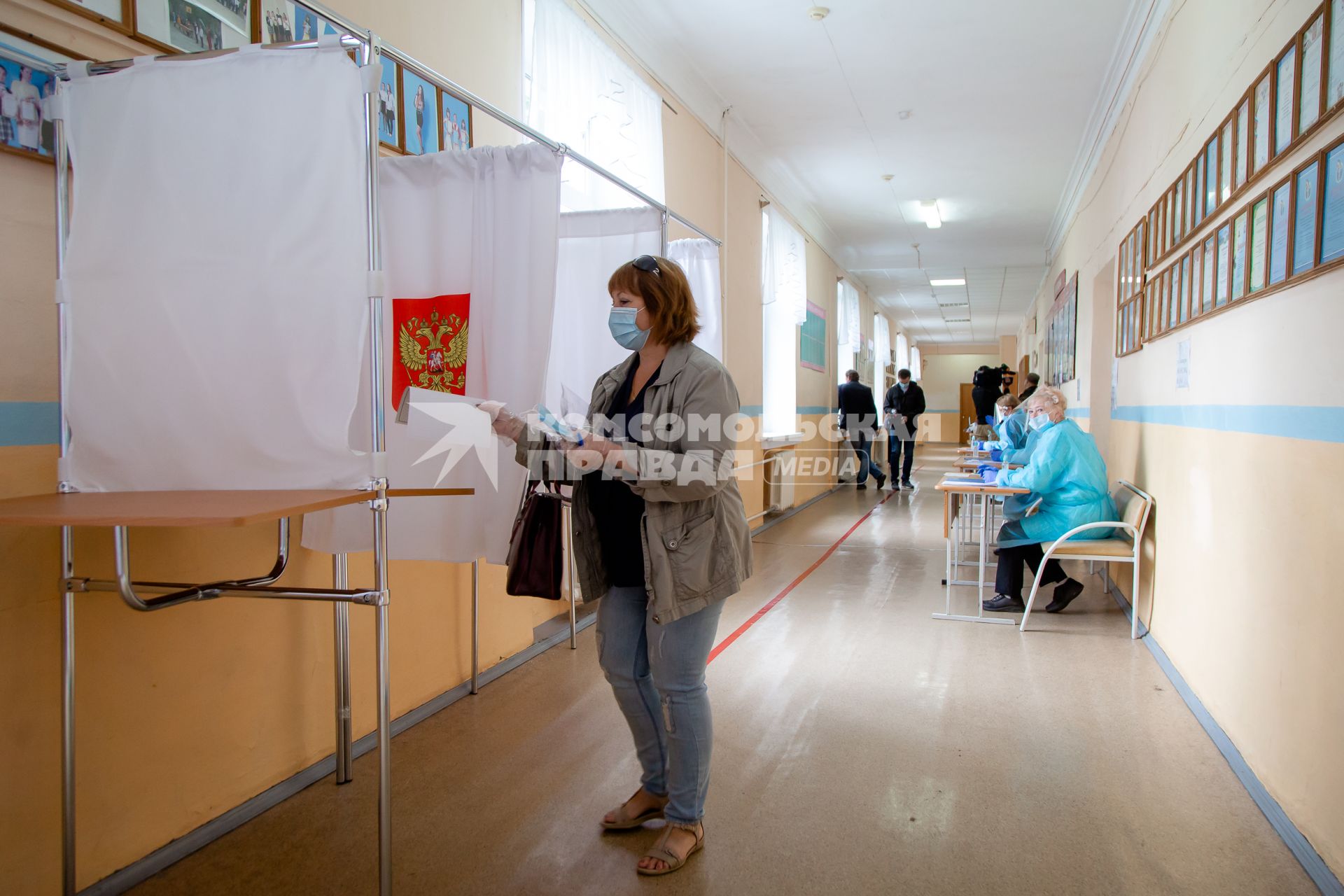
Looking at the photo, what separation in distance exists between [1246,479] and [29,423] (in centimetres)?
315

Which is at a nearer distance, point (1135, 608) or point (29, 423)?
point (29, 423)

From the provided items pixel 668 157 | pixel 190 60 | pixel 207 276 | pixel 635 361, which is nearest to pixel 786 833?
pixel 635 361

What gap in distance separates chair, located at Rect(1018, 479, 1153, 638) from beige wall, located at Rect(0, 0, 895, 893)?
2.73 metres

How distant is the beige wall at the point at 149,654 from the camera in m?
1.69

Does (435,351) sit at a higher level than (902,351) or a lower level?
lower

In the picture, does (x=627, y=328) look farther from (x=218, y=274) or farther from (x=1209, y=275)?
(x=1209, y=275)

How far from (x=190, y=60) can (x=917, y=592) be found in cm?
423

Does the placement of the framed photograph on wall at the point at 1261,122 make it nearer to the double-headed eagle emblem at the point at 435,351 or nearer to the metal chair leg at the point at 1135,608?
the metal chair leg at the point at 1135,608

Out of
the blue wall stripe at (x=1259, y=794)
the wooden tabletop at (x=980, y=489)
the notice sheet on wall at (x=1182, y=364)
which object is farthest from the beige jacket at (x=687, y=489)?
the wooden tabletop at (x=980, y=489)

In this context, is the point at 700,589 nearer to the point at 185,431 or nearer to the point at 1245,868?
the point at 185,431

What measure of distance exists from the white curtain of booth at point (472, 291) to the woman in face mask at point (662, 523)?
316 millimetres

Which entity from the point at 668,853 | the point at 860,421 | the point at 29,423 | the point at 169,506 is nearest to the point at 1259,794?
the point at 668,853

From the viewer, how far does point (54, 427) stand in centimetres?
176

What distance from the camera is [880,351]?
611 inches
